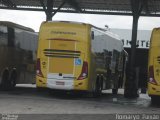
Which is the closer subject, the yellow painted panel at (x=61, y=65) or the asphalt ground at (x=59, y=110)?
the asphalt ground at (x=59, y=110)

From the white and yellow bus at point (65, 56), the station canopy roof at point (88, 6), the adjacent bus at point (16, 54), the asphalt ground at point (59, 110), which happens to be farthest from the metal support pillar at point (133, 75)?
the asphalt ground at point (59, 110)

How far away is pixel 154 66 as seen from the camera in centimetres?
2409

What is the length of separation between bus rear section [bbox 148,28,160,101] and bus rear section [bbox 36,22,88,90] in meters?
2.68

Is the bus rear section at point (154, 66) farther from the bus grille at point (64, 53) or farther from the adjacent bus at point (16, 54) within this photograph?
the adjacent bus at point (16, 54)

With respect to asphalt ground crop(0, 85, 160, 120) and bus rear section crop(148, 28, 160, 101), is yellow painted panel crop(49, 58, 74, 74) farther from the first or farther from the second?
bus rear section crop(148, 28, 160, 101)

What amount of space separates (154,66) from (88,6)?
1510 cm

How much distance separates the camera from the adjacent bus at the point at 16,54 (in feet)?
92.8

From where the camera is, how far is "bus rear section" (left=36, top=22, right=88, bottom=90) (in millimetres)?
25047

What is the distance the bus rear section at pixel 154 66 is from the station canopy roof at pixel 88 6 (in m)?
11.6

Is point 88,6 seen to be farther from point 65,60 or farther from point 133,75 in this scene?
point 65,60

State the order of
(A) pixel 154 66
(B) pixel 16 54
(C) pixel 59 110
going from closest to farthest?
(C) pixel 59 110
(A) pixel 154 66
(B) pixel 16 54

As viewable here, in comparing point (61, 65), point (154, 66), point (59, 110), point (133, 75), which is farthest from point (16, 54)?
point (59, 110)

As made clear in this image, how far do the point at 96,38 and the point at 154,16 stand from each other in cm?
1289

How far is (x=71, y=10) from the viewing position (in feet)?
130
